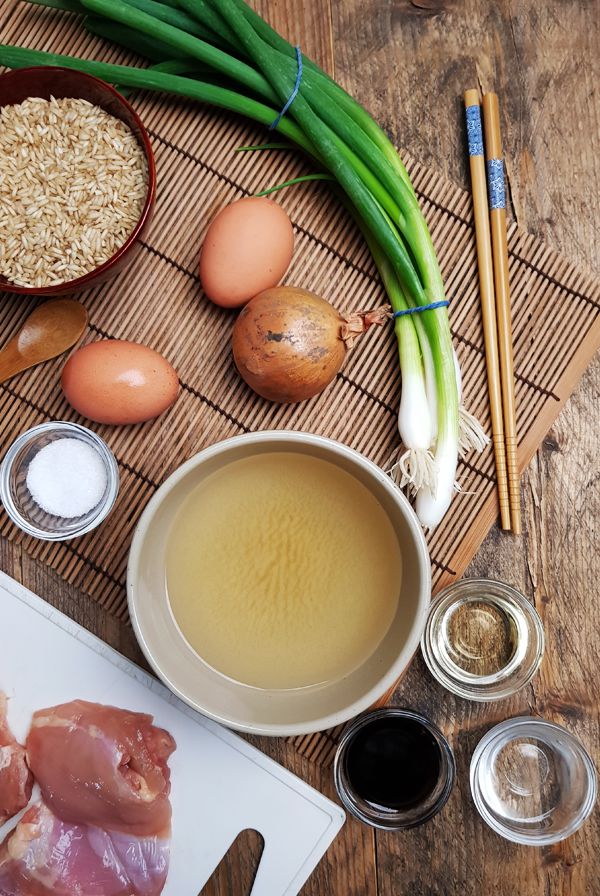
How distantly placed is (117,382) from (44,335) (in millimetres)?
151

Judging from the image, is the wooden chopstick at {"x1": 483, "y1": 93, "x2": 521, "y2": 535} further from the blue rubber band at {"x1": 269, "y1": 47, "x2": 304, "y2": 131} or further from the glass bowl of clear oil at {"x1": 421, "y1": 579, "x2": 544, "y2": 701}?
the blue rubber band at {"x1": 269, "y1": 47, "x2": 304, "y2": 131}

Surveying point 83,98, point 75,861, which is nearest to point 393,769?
point 75,861

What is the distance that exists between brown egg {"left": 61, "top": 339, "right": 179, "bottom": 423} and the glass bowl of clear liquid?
643 mm

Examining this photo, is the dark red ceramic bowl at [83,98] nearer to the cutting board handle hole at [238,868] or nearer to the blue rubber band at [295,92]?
the blue rubber band at [295,92]

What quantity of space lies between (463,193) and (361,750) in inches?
30.6

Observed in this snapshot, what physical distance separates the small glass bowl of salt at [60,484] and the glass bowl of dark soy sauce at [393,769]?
0.46 meters

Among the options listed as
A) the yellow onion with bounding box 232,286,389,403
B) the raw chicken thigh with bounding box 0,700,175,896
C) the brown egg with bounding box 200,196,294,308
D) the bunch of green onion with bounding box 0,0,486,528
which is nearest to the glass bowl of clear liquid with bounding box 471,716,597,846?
the bunch of green onion with bounding box 0,0,486,528

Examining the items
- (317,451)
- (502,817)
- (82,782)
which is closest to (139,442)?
(317,451)

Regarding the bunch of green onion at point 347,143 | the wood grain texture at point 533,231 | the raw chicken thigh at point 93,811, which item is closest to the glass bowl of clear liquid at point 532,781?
the wood grain texture at point 533,231

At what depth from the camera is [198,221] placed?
1.00 metres

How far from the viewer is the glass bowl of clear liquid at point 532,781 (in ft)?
3.27

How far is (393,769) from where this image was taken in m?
1.01

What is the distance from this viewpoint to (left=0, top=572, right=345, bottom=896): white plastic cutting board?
1.00 metres

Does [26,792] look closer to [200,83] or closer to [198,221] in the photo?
[198,221]
